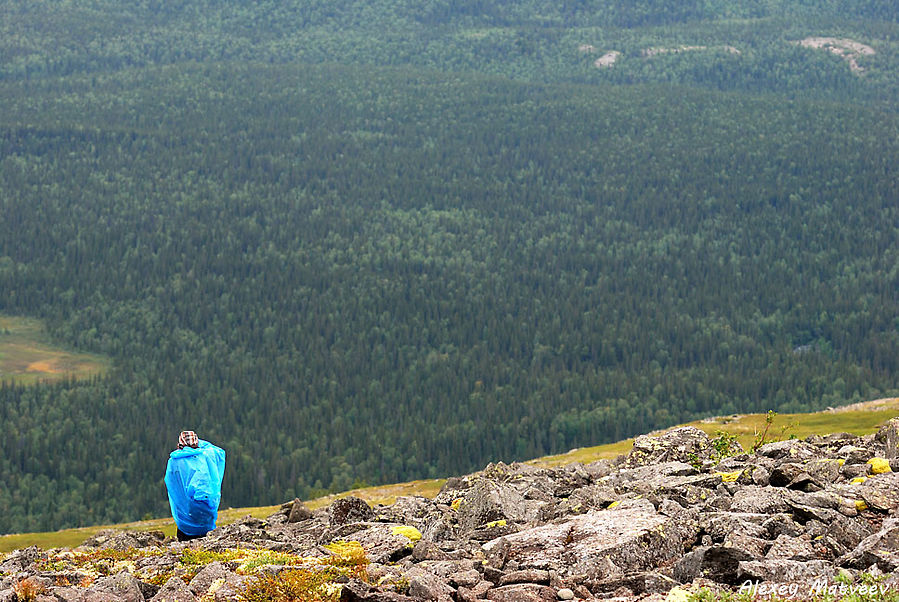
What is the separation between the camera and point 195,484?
28.7m

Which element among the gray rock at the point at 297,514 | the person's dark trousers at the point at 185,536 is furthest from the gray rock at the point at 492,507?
the gray rock at the point at 297,514

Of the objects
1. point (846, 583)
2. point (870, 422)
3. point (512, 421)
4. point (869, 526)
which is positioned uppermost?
point (846, 583)

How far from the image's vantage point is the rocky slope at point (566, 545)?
852 inches

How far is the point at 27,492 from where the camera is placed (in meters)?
165

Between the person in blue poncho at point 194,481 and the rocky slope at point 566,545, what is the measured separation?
29.7 inches

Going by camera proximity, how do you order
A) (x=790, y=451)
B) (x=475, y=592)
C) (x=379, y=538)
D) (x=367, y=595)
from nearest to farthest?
(x=367, y=595) → (x=475, y=592) → (x=379, y=538) → (x=790, y=451)

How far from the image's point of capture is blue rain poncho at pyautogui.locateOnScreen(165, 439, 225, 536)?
28.6 m

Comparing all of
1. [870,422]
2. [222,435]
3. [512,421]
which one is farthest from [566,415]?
[870,422]

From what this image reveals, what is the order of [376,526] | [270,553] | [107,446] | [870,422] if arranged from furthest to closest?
[107,446] < [870,422] < [376,526] < [270,553]

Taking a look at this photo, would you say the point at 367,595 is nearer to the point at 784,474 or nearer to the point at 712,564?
the point at 712,564

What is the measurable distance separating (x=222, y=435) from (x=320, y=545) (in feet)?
555

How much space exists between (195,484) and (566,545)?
934cm

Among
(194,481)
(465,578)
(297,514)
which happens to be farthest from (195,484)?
(465,578)

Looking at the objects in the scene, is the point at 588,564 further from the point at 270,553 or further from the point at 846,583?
the point at 270,553
